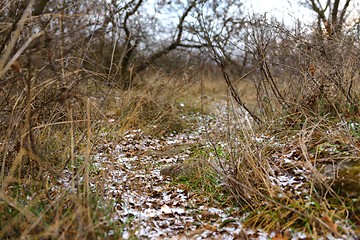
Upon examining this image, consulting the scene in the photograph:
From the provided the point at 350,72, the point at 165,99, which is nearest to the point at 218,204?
the point at 350,72

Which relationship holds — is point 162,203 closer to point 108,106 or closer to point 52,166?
point 52,166

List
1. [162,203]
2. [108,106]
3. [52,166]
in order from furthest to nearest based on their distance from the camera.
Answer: [108,106] → [52,166] → [162,203]

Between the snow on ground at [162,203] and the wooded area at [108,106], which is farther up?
the wooded area at [108,106]

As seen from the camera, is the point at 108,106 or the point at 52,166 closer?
the point at 52,166

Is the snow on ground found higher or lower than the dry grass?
lower

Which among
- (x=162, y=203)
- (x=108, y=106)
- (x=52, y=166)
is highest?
(x=108, y=106)

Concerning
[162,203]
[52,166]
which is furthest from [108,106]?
[162,203]

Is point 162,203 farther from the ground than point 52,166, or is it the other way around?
point 52,166

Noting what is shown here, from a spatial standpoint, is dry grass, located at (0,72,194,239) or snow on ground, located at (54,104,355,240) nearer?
dry grass, located at (0,72,194,239)

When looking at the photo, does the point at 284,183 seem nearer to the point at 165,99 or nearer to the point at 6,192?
Answer: the point at 6,192

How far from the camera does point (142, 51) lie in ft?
31.6

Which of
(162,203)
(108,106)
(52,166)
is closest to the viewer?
(162,203)

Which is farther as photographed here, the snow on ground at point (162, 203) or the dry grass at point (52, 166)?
the snow on ground at point (162, 203)

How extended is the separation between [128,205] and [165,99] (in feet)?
12.0
